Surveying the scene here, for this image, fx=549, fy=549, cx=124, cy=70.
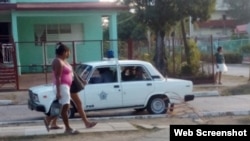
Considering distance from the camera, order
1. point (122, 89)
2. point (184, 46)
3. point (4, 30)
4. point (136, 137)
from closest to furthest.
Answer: point (136, 137)
point (122, 89)
point (184, 46)
point (4, 30)

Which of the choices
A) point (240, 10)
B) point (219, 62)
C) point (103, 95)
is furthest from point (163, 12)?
point (240, 10)

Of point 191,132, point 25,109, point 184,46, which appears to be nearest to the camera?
point 191,132

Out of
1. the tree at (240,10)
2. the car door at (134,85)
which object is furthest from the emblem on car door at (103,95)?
the tree at (240,10)

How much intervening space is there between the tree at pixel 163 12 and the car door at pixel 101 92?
8765mm

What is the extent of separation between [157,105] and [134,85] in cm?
85

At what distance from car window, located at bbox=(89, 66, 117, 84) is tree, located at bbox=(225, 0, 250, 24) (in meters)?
68.0

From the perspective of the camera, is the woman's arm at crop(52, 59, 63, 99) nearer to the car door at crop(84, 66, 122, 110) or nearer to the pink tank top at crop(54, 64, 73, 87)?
the pink tank top at crop(54, 64, 73, 87)

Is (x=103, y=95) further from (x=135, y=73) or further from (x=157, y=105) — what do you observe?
(x=157, y=105)

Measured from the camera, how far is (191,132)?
750 cm

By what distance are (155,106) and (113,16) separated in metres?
13.0

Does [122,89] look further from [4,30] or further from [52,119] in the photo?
[4,30]

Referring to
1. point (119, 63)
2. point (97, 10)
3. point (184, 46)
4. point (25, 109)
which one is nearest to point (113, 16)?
point (97, 10)

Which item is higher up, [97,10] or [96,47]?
[97,10]

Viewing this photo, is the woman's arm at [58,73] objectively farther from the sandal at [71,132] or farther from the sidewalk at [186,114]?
the sidewalk at [186,114]
